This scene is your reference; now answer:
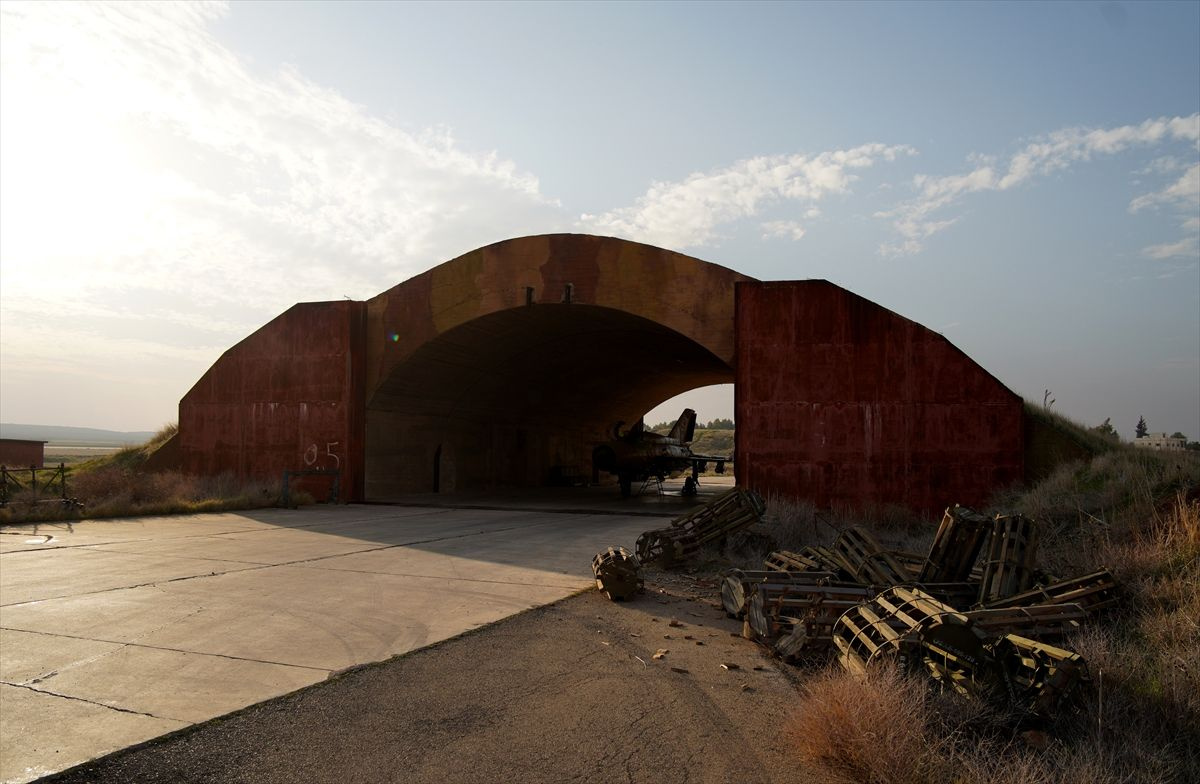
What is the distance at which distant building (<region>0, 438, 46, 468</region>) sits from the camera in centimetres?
3238

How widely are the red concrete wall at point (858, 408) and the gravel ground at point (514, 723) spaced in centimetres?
1255

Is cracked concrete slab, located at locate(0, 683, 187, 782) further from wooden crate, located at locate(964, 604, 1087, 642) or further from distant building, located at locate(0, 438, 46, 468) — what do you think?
distant building, located at locate(0, 438, 46, 468)

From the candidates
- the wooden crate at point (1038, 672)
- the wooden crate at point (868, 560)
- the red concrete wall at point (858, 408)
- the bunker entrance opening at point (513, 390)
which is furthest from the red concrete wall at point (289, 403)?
the wooden crate at point (1038, 672)

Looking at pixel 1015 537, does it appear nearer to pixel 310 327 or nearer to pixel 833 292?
pixel 833 292

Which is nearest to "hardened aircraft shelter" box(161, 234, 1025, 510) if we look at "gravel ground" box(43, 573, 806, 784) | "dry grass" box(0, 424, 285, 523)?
"dry grass" box(0, 424, 285, 523)

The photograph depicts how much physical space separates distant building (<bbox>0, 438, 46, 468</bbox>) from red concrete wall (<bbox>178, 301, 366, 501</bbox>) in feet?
39.5

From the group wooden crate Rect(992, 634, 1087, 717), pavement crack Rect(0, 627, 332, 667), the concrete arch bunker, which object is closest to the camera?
wooden crate Rect(992, 634, 1087, 717)

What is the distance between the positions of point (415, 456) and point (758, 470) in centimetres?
1429

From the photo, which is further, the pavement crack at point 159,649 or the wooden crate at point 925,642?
the pavement crack at point 159,649

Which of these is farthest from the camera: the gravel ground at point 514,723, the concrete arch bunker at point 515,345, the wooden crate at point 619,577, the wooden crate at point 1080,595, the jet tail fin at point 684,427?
the jet tail fin at point 684,427

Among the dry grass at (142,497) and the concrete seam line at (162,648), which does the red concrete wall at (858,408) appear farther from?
the dry grass at (142,497)

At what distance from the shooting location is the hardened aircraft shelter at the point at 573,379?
1856 centimetres

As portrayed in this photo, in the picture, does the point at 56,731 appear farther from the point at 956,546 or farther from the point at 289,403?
the point at 289,403

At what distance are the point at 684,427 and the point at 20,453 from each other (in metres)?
32.6
